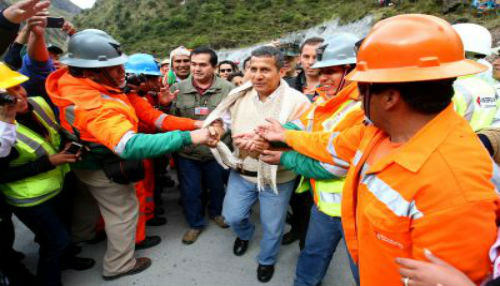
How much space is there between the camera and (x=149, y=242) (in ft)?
11.4

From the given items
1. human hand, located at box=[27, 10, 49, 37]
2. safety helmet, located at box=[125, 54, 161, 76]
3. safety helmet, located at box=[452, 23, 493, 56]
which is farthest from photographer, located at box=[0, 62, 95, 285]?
safety helmet, located at box=[452, 23, 493, 56]

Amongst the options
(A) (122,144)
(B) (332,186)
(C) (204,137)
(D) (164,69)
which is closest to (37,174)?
(A) (122,144)

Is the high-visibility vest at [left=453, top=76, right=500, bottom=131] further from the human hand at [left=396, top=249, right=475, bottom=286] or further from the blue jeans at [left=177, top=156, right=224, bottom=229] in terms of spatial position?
the blue jeans at [left=177, top=156, right=224, bottom=229]

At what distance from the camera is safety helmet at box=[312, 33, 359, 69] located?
2.28 meters

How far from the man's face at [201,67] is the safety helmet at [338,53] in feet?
5.17

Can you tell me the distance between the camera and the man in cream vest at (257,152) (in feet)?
8.76

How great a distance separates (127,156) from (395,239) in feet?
5.90

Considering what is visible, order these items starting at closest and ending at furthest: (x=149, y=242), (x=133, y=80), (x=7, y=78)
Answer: (x=7, y=78) → (x=133, y=80) → (x=149, y=242)

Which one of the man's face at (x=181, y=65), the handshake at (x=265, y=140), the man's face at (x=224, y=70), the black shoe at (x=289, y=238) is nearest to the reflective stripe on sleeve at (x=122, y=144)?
the handshake at (x=265, y=140)

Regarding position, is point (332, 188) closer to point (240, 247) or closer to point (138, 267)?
point (240, 247)

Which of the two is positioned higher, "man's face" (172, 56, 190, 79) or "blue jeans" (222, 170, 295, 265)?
"man's face" (172, 56, 190, 79)

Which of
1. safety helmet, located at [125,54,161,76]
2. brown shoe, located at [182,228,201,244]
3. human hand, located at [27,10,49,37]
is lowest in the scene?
brown shoe, located at [182,228,201,244]

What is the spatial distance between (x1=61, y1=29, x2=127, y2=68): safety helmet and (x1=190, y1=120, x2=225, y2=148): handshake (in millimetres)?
852

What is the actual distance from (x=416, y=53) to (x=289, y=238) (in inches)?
116
